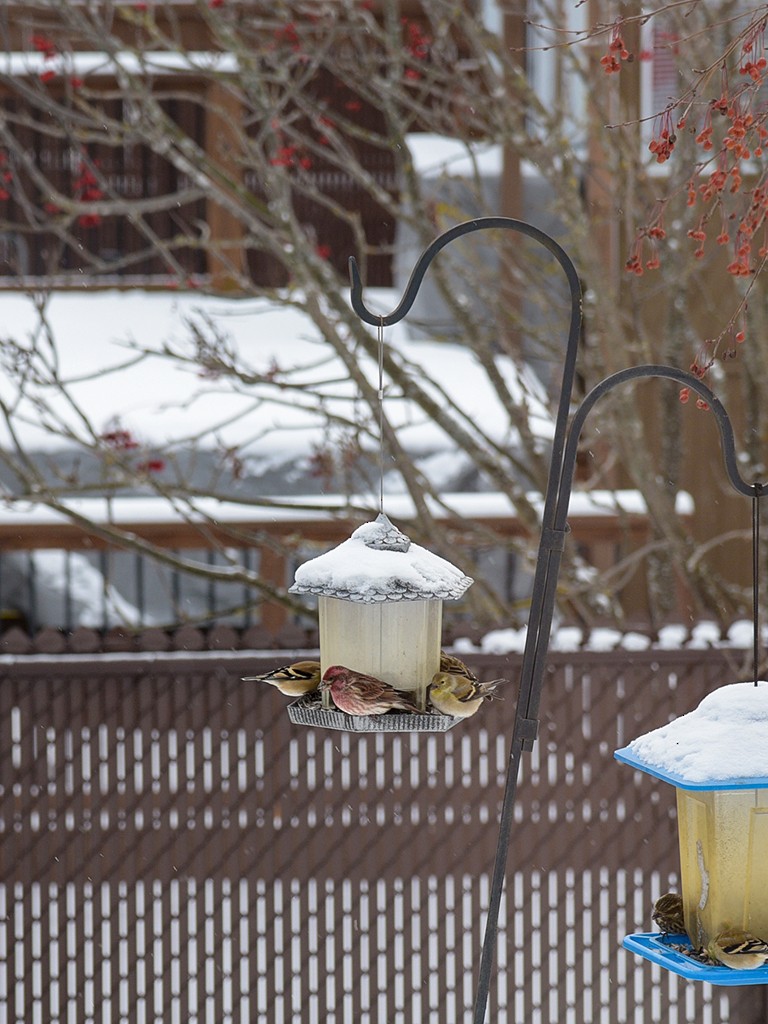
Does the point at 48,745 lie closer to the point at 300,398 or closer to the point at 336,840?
the point at 336,840

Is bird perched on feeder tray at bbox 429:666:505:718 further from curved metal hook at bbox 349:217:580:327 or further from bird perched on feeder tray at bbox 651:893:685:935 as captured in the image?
curved metal hook at bbox 349:217:580:327

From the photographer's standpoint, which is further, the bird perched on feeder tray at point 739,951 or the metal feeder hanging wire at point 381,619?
the metal feeder hanging wire at point 381,619

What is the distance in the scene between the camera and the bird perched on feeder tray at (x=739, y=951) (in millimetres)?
1908

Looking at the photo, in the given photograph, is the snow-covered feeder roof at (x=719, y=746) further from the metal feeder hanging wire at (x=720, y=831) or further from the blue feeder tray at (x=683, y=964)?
the blue feeder tray at (x=683, y=964)

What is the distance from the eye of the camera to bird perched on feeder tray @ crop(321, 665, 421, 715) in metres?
2.14

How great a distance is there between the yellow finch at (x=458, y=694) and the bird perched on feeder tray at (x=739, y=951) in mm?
542

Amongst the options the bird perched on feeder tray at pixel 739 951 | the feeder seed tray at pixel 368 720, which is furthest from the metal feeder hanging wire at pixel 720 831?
the feeder seed tray at pixel 368 720

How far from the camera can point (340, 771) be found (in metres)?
4.23

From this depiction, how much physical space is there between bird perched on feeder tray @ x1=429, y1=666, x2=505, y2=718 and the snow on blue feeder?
0.87 feet

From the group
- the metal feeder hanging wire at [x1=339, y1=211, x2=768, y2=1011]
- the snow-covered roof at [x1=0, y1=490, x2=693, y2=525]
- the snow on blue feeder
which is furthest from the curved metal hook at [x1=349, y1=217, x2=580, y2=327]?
the snow-covered roof at [x1=0, y1=490, x2=693, y2=525]

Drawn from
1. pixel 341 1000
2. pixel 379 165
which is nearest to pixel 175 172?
pixel 379 165

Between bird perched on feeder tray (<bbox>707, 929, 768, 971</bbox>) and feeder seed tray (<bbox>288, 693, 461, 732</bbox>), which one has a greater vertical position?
feeder seed tray (<bbox>288, 693, 461, 732</bbox>)

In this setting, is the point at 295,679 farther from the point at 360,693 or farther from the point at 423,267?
the point at 423,267

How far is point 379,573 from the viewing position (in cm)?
217
